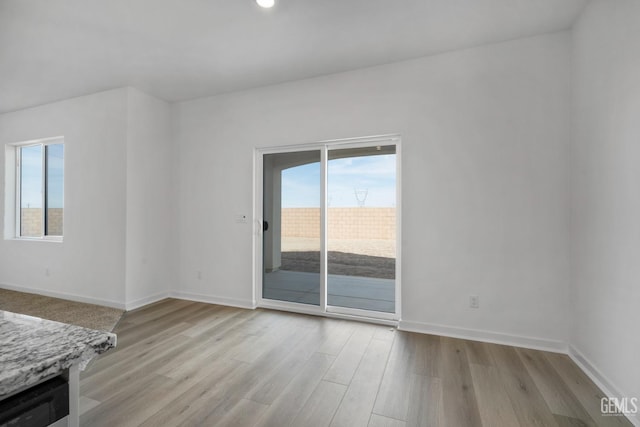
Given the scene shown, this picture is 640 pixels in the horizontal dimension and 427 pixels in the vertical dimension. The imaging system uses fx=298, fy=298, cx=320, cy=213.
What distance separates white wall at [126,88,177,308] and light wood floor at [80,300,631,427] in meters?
0.99

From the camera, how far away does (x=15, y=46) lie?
2895 mm

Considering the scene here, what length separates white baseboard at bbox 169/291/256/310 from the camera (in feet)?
12.6

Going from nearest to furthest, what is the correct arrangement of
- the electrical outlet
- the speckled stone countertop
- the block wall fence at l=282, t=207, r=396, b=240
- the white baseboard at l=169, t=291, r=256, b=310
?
the speckled stone countertop < the electrical outlet < the block wall fence at l=282, t=207, r=396, b=240 < the white baseboard at l=169, t=291, r=256, b=310

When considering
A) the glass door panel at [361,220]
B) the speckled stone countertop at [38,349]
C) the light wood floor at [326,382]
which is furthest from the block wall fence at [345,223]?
the speckled stone countertop at [38,349]

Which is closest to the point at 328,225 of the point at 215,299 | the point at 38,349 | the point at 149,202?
the point at 215,299

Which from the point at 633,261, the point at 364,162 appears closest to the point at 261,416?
the point at 633,261

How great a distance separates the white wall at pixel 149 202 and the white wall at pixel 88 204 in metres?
0.09

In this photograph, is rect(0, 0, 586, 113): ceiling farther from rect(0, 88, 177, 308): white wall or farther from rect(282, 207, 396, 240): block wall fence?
rect(282, 207, 396, 240): block wall fence

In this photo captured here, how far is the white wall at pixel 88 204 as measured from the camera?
378 centimetres

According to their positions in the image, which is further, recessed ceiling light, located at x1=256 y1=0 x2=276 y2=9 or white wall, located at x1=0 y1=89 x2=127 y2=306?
white wall, located at x1=0 y1=89 x2=127 y2=306

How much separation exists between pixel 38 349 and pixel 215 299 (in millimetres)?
3659

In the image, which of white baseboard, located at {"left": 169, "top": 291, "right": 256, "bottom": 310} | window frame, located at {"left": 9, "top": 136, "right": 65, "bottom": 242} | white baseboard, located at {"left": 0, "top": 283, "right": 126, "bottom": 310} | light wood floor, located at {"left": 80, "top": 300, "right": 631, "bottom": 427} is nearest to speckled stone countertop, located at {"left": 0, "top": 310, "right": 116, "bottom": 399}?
light wood floor, located at {"left": 80, "top": 300, "right": 631, "bottom": 427}

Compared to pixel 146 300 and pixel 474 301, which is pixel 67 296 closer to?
pixel 146 300

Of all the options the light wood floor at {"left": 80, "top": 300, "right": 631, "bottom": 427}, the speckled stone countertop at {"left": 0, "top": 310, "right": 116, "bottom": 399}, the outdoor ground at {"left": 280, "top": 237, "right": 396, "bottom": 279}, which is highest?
the speckled stone countertop at {"left": 0, "top": 310, "right": 116, "bottom": 399}
